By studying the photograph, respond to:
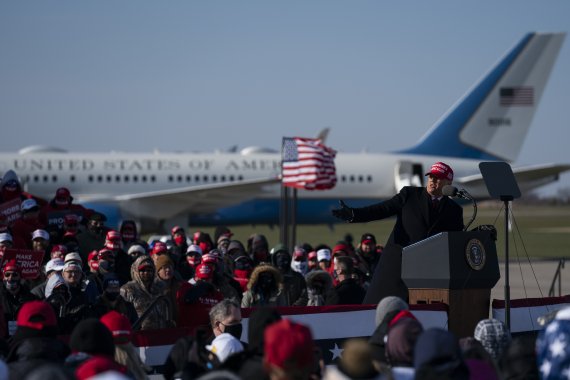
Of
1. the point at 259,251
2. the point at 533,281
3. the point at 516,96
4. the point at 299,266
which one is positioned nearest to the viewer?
the point at 299,266

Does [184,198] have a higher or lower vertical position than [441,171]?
lower

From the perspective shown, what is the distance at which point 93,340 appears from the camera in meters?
4.98

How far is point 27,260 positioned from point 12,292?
3.62 feet

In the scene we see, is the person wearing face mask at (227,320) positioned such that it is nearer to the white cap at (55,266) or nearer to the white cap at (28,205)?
the white cap at (55,266)

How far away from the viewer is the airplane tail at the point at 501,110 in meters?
32.7

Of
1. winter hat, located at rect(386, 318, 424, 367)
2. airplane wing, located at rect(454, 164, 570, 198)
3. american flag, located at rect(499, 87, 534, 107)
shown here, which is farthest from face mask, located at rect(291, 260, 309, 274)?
american flag, located at rect(499, 87, 534, 107)

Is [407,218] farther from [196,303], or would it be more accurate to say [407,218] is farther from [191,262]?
[191,262]

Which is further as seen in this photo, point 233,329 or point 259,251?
point 259,251

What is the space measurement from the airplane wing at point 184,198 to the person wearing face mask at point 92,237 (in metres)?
14.6

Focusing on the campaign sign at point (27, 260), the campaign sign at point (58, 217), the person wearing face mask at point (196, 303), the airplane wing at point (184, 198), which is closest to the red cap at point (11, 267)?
the campaign sign at point (27, 260)

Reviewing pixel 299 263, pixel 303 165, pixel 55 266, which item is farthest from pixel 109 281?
pixel 303 165

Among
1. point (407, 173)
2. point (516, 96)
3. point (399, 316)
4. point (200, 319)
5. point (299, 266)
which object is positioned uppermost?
point (516, 96)

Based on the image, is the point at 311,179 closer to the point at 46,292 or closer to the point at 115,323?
the point at 46,292

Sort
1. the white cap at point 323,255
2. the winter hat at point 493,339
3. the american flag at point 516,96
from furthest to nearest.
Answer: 1. the american flag at point 516,96
2. the white cap at point 323,255
3. the winter hat at point 493,339
